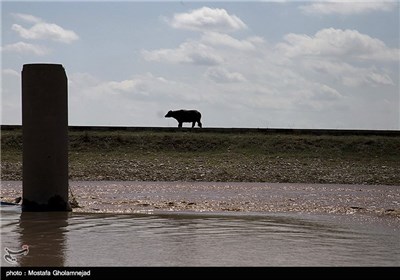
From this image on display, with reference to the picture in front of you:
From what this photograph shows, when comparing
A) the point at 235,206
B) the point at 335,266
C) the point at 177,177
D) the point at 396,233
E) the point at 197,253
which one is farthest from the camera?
the point at 177,177

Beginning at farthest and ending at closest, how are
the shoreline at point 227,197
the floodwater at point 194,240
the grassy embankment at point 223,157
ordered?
1. the grassy embankment at point 223,157
2. the shoreline at point 227,197
3. the floodwater at point 194,240

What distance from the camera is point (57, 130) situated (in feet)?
38.1

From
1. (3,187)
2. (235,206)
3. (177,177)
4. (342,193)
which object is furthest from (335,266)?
(177,177)

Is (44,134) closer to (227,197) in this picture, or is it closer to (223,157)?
(227,197)

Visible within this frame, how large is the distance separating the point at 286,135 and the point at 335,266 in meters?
25.6

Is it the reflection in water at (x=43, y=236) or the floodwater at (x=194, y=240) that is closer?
the reflection in water at (x=43, y=236)

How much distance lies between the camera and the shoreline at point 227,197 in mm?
13461

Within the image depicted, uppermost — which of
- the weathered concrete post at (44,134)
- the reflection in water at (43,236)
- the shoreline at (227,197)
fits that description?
the weathered concrete post at (44,134)

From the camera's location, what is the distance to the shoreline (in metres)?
Answer: 13.5
